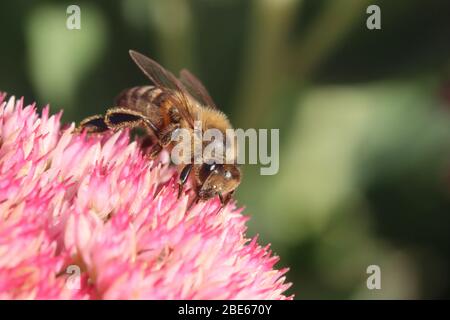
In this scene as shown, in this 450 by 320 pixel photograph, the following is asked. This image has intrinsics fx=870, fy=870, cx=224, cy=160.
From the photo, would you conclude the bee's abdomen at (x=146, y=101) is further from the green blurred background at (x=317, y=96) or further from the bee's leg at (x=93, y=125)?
the green blurred background at (x=317, y=96)

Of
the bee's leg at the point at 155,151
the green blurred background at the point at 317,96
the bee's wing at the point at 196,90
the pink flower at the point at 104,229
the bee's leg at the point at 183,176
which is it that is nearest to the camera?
the pink flower at the point at 104,229

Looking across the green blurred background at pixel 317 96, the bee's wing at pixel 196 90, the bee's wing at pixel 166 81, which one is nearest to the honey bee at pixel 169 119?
the bee's wing at pixel 166 81

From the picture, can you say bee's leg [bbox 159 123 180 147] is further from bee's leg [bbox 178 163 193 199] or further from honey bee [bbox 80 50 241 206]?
bee's leg [bbox 178 163 193 199]

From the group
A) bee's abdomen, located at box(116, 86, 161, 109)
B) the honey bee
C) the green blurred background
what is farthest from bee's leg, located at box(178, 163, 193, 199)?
the green blurred background

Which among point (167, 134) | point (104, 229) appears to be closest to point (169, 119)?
point (167, 134)

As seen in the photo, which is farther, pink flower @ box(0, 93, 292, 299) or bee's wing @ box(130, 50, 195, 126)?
bee's wing @ box(130, 50, 195, 126)
